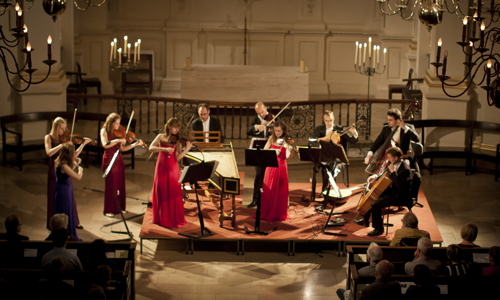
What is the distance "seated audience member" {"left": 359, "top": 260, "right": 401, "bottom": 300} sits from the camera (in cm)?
520

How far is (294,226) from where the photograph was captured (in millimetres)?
8344

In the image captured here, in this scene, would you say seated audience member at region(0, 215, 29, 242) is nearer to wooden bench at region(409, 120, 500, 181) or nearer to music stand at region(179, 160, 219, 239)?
music stand at region(179, 160, 219, 239)

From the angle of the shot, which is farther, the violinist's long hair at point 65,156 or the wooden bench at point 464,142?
the wooden bench at point 464,142

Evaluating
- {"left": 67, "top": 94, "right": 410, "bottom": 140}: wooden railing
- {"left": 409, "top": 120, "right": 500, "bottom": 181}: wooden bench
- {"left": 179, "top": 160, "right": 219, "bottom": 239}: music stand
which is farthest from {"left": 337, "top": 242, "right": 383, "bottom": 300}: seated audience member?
{"left": 409, "top": 120, "right": 500, "bottom": 181}: wooden bench

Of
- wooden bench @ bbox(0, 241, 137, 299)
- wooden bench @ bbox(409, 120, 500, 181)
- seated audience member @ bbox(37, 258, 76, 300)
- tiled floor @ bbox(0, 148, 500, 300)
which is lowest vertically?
tiled floor @ bbox(0, 148, 500, 300)

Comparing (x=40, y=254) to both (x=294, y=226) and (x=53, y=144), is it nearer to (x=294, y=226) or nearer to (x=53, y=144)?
(x=53, y=144)

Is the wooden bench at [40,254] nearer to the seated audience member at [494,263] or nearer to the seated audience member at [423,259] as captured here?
the seated audience member at [423,259]

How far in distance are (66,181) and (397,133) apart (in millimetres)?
4189

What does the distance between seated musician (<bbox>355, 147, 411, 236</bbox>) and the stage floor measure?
20 centimetres

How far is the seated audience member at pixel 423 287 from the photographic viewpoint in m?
5.06

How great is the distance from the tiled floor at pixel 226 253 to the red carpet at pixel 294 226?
0.21m

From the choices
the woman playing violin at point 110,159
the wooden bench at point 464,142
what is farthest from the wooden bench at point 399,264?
the wooden bench at point 464,142

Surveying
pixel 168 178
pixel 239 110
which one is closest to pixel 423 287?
pixel 168 178

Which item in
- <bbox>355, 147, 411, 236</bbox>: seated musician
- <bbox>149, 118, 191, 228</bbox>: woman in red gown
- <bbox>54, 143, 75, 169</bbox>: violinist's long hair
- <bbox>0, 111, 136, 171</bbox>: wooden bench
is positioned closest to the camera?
<bbox>54, 143, 75, 169</bbox>: violinist's long hair
